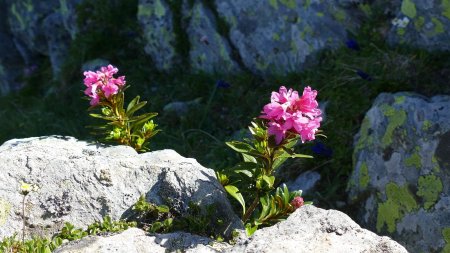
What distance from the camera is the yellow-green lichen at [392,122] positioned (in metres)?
4.77

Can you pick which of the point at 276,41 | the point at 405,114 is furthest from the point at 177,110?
the point at 405,114

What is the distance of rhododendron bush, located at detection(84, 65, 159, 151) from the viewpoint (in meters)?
3.58

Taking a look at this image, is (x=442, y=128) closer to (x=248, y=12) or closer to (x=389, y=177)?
(x=389, y=177)

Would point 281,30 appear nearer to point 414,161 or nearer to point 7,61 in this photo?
point 414,161

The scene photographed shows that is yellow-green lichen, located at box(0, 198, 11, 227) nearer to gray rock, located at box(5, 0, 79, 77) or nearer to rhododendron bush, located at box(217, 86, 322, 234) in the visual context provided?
rhododendron bush, located at box(217, 86, 322, 234)

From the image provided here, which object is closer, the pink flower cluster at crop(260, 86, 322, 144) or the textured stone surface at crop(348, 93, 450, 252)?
the pink flower cluster at crop(260, 86, 322, 144)

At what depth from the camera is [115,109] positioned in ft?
12.1

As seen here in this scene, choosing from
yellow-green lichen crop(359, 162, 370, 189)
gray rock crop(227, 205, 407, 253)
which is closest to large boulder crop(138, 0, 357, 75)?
yellow-green lichen crop(359, 162, 370, 189)

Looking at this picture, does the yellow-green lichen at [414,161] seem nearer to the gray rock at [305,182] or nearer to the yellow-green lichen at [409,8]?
the gray rock at [305,182]

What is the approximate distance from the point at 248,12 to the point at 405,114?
2384mm

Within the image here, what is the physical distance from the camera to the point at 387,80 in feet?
17.4

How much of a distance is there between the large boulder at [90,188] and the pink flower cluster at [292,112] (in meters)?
0.46

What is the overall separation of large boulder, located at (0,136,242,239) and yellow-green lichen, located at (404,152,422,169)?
1821 millimetres

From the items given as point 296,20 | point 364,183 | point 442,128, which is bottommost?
point 364,183
